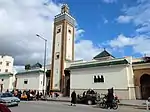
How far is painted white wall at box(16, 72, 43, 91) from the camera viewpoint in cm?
4588

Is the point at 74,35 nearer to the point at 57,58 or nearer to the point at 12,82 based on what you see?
the point at 57,58

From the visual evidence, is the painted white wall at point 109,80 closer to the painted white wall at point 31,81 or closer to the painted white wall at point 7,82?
the painted white wall at point 31,81

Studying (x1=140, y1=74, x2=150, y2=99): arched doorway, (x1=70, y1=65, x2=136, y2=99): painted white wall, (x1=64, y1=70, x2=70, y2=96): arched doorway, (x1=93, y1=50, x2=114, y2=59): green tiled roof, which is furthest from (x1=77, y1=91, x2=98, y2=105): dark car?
(x1=93, y1=50, x2=114, y2=59): green tiled roof

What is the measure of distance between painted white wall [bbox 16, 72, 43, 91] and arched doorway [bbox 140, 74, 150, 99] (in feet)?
77.8

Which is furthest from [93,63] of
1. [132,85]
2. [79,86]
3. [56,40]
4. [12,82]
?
[12,82]

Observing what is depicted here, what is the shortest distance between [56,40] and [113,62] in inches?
656

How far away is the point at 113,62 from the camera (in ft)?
108

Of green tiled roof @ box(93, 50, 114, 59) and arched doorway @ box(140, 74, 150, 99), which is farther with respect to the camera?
green tiled roof @ box(93, 50, 114, 59)

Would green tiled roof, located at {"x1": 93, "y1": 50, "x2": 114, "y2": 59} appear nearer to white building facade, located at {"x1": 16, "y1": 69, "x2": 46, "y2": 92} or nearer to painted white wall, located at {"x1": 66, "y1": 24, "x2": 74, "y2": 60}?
painted white wall, located at {"x1": 66, "y1": 24, "x2": 74, "y2": 60}

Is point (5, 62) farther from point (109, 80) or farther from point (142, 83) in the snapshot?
point (142, 83)

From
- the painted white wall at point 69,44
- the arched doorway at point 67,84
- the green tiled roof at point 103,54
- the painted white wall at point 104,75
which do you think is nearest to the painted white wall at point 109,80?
the painted white wall at point 104,75

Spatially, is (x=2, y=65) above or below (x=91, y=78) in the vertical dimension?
above

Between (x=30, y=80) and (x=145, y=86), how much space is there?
91.4ft

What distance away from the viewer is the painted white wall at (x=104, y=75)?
31.6 meters
